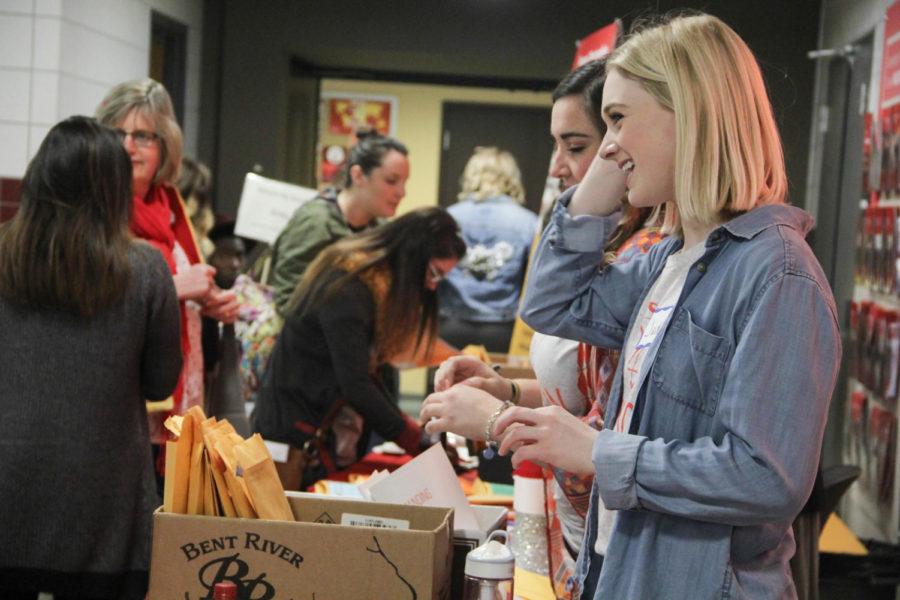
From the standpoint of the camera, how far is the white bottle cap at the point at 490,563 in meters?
1.56

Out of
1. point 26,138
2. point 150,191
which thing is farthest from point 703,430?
point 26,138

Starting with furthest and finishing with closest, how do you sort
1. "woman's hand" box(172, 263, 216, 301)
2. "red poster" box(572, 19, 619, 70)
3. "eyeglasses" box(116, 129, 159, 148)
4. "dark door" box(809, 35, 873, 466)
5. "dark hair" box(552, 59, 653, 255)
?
"dark door" box(809, 35, 873, 466) < "red poster" box(572, 19, 619, 70) < "eyeglasses" box(116, 129, 159, 148) < "woman's hand" box(172, 263, 216, 301) < "dark hair" box(552, 59, 653, 255)

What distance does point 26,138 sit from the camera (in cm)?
508

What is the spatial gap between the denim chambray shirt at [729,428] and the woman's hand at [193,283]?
193 cm

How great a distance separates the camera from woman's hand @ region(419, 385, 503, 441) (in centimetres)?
161

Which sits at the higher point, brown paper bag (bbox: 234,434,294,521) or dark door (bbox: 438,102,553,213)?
dark door (bbox: 438,102,553,213)

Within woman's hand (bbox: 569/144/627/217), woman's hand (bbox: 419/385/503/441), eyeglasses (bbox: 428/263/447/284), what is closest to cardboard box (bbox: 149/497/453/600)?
woman's hand (bbox: 419/385/503/441)

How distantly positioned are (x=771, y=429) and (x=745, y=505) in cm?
9

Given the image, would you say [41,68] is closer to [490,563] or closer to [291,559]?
[291,559]

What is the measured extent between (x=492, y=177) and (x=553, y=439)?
17.7 ft

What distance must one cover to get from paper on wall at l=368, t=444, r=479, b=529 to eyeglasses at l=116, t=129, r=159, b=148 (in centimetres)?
179

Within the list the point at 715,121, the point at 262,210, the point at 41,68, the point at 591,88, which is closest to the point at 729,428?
the point at 715,121

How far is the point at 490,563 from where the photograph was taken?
5.13ft

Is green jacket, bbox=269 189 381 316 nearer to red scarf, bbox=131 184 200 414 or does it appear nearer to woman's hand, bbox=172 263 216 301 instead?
red scarf, bbox=131 184 200 414
